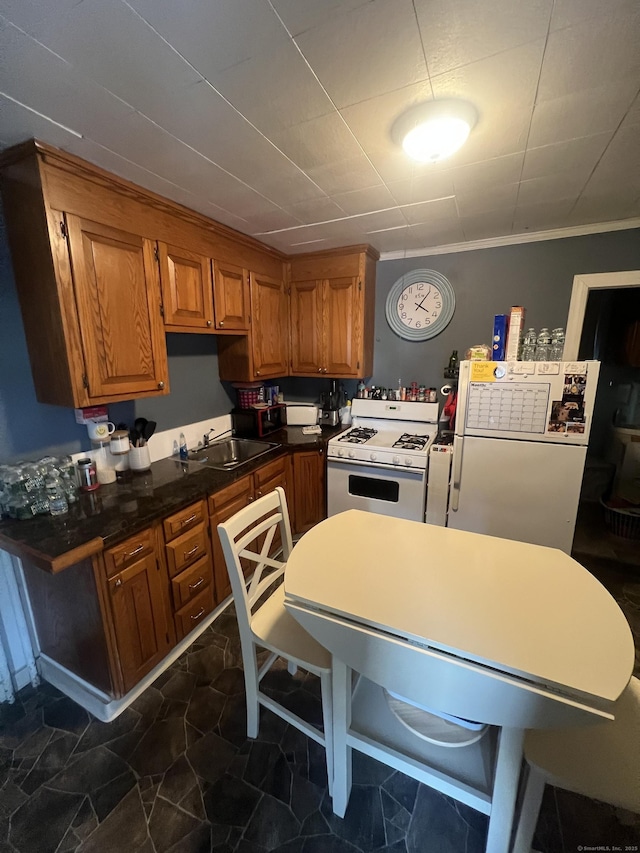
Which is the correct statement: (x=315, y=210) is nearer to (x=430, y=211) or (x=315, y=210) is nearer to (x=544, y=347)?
(x=430, y=211)

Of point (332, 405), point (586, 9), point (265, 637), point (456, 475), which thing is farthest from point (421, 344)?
point (265, 637)

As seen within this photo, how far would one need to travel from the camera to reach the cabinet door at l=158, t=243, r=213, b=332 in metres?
1.98

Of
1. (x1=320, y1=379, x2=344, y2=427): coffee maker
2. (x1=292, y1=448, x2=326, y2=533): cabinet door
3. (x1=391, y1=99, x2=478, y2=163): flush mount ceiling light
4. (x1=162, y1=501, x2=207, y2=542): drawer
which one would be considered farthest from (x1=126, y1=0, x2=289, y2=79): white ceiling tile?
(x1=320, y1=379, x2=344, y2=427): coffee maker

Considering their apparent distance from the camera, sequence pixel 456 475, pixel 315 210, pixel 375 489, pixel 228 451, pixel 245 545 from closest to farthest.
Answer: pixel 245 545 < pixel 315 210 < pixel 456 475 < pixel 375 489 < pixel 228 451

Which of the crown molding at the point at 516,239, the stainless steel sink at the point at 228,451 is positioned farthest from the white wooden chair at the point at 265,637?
the crown molding at the point at 516,239

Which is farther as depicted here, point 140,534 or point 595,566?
point 595,566

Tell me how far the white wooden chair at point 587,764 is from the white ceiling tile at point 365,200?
233 cm

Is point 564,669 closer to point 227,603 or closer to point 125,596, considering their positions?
point 125,596

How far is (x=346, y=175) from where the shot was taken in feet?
5.53

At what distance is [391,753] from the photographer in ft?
3.85

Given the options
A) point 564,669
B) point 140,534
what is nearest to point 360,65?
point 564,669

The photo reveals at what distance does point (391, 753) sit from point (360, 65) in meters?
2.22

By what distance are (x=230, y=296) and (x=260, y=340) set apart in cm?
45

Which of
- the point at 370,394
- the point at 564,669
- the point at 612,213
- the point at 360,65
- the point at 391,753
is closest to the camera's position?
the point at 564,669
